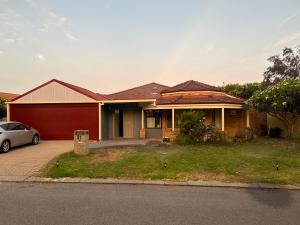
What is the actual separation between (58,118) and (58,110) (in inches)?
21.3

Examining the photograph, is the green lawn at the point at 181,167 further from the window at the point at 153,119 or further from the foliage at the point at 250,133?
the window at the point at 153,119

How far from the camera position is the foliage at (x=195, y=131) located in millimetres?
14469

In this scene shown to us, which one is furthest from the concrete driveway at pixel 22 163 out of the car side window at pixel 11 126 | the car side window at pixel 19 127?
the car side window at pixel 19 127

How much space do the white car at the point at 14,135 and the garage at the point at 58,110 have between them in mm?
2471

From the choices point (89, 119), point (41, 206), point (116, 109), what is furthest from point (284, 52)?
point (41, 206)

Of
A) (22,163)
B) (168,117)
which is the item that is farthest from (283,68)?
(22,163)

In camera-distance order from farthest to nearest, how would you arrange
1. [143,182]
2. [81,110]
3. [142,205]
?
[81,110] < [143,182] < [142,205]

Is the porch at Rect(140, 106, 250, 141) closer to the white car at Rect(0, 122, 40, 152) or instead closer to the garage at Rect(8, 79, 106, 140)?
the garage at Rect(8, 79, 106, 140)

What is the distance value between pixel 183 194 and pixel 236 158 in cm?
470

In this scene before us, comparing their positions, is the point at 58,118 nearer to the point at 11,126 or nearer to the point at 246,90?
the point at 11,126

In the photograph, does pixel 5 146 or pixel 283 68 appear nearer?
pixel 5 146

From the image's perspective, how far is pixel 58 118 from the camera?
17391 mm

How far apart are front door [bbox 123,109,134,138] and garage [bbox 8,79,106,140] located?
9.66ft

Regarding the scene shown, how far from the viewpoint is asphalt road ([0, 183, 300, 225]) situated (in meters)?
4.51
